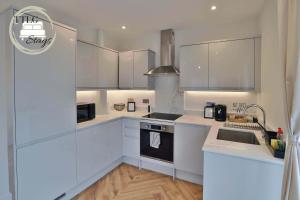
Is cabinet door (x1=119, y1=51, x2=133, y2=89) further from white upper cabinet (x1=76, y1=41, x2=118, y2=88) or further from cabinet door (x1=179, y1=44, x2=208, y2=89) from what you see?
cabinet door (x1=179, y1=44, x2=208, y2=89)

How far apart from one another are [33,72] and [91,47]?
1137 millimetres

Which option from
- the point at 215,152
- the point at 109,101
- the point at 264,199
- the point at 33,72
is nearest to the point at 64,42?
the point at 33,72

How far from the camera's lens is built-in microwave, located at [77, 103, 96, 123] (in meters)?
2.33

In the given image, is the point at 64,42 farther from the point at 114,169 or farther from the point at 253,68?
the point at 253,68

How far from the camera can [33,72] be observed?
1.59 meters

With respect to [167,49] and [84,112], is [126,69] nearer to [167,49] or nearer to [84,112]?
[167,49]

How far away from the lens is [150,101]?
3.38 meters

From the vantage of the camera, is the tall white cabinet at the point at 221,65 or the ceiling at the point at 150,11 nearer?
the ceiling at the point at 150,11

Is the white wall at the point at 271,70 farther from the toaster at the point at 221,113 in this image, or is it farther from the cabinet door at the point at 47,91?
the cabinet door at the point at 47,91

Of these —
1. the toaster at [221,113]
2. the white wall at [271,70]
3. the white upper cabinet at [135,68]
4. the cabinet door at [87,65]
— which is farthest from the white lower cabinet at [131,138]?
the white wall at [271,70]

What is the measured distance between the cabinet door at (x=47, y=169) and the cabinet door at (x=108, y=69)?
116 cm

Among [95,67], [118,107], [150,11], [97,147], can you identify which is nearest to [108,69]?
[95,67]

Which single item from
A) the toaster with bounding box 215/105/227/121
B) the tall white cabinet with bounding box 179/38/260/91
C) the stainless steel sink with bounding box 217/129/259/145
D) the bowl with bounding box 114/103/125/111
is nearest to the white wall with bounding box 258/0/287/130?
the tall white cabinet with bounding box 179/38/260/91

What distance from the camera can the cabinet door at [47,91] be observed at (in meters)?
1.50
